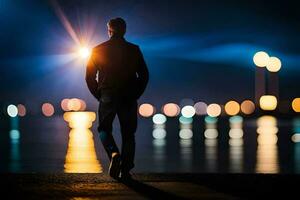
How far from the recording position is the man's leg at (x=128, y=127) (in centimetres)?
1048

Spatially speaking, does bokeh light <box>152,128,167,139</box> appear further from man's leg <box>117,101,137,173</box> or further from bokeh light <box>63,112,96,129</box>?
man's leg <box>117,101,137,173</box>

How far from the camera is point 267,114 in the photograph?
174m

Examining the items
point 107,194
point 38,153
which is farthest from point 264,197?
point 38,153

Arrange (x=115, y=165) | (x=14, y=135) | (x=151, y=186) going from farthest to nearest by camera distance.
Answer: (x=14, y=135) → (x=115, y=165) → (x=151, y=186)

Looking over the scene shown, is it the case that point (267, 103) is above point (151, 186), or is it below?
above

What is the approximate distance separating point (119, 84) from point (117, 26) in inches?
28.3

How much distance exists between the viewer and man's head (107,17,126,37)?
1048 centimetres

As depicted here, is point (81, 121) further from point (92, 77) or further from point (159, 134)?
point (92, 77)

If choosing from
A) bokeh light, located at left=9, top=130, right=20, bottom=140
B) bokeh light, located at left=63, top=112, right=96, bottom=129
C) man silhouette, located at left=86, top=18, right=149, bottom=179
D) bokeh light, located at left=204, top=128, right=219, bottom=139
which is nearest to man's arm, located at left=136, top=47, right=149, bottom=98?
man silhouette, located at left=86, top=18, right=149, bottom=179

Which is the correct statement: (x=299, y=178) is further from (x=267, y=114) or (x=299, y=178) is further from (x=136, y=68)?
(x=267, y=114)

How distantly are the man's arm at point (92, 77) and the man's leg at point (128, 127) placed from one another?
1.36ft

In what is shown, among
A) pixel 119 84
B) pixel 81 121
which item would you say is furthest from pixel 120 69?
pixel 81 121

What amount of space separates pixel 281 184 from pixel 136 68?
232cm

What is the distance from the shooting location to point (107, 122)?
10539mm
